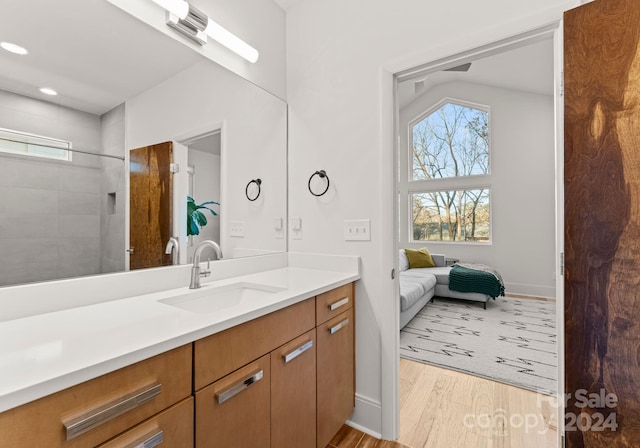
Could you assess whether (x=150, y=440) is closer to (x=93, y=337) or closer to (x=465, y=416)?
(x=93, y=337)

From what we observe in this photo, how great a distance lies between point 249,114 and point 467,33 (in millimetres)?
1279

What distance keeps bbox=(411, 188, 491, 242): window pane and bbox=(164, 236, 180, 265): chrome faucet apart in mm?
5146

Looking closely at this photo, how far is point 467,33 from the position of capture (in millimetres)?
1403

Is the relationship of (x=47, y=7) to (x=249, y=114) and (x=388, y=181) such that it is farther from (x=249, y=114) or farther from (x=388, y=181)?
(x=388, y=181)

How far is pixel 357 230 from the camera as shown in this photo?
172 centimetres

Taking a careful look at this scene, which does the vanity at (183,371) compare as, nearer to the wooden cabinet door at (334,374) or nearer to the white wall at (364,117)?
the wooden cabinet door at (334,374)

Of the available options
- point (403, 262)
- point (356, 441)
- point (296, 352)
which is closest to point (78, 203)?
point (296, 352)

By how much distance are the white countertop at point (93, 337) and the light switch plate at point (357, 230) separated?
1.88ft

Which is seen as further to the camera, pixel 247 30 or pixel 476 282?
pixel 476 282

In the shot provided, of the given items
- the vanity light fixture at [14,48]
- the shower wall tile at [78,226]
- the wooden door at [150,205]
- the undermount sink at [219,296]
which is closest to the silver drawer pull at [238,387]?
the undermount sink at [219,296]

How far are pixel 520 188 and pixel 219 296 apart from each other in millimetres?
5170

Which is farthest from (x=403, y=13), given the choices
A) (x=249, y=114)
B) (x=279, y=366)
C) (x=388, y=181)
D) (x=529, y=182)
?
(x=529, y=182)

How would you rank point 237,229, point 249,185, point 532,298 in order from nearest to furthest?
point 237,229, point 249,185, point 532,298

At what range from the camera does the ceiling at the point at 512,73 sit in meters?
3.53
